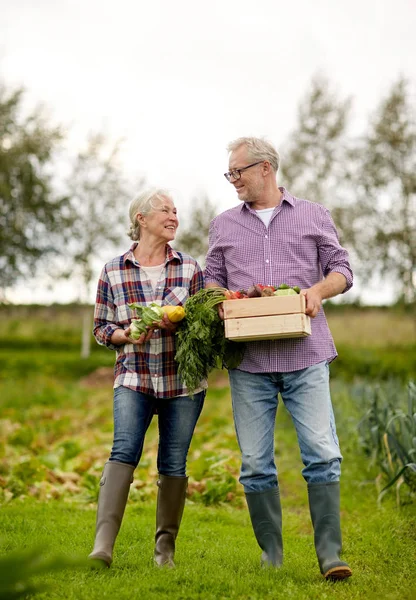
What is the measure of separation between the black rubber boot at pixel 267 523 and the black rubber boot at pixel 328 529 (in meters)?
0.23

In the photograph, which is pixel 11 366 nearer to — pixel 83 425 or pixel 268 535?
pixel 83 425

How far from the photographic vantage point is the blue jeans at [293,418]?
3.85 meters

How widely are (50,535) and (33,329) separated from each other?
70.5ft

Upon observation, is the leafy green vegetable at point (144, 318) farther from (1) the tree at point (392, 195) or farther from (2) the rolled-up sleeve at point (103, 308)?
(1) the tree at point (392, 195)

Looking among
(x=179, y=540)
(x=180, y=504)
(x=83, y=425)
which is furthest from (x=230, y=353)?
(x=83, y=425)

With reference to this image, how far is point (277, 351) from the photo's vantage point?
3.95 meters

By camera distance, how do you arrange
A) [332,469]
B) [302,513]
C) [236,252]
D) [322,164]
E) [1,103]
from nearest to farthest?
[332,469] < [236,252] < [302,513] < [1,103] < [322,164]

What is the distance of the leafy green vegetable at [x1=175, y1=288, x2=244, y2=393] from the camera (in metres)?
3.86

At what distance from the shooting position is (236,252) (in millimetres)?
4176

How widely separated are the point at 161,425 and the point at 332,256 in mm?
1249

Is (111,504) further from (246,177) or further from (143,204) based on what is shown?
(246,177)

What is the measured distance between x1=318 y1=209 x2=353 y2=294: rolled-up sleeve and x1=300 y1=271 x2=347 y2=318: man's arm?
41mm

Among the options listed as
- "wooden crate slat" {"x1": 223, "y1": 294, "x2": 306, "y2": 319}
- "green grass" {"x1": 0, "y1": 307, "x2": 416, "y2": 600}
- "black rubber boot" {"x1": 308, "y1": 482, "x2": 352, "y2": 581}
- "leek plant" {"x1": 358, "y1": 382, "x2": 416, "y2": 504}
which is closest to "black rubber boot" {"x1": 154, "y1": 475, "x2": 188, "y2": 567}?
"green grass" {"x1": 0, "y1": 307, "x2": 416, "y2": 600}

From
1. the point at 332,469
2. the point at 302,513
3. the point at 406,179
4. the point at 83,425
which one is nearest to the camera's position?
the point at 332,469
